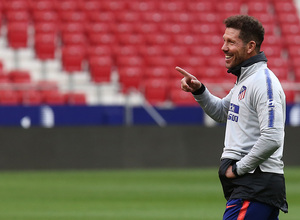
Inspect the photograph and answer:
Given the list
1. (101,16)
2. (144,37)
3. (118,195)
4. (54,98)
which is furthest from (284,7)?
(118,195)

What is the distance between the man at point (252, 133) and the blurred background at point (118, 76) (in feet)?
40.0

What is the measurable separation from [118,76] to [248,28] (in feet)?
54.7

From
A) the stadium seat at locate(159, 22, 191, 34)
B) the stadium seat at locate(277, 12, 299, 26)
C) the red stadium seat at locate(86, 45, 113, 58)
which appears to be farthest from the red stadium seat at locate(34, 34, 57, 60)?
the stadium seat at locate(277, 12, 299, 26)

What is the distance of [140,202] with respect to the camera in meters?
11.8

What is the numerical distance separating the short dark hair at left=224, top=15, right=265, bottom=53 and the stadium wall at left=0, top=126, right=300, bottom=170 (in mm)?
12508

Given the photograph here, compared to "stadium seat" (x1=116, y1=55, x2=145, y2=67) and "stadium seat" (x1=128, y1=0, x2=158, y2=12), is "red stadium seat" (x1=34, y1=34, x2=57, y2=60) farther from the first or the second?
"stadium seat" (x1=128, y1=0, x2=158, y2=12)

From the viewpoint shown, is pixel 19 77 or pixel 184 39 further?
pixel 184 39

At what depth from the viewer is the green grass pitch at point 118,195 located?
10453 millimetres

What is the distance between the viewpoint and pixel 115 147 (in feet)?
57.8

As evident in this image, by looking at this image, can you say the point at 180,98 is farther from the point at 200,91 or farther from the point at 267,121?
the point at 267,121

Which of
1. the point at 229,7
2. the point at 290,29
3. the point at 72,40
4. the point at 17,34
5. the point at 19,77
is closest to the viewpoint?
the point at 19,77

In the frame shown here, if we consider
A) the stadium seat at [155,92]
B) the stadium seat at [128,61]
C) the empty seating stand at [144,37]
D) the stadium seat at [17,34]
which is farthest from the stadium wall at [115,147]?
the stadium seat at [17,34]

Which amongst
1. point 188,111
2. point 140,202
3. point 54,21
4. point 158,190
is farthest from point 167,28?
point 140,202

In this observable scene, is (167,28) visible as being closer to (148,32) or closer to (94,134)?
(148,32)
